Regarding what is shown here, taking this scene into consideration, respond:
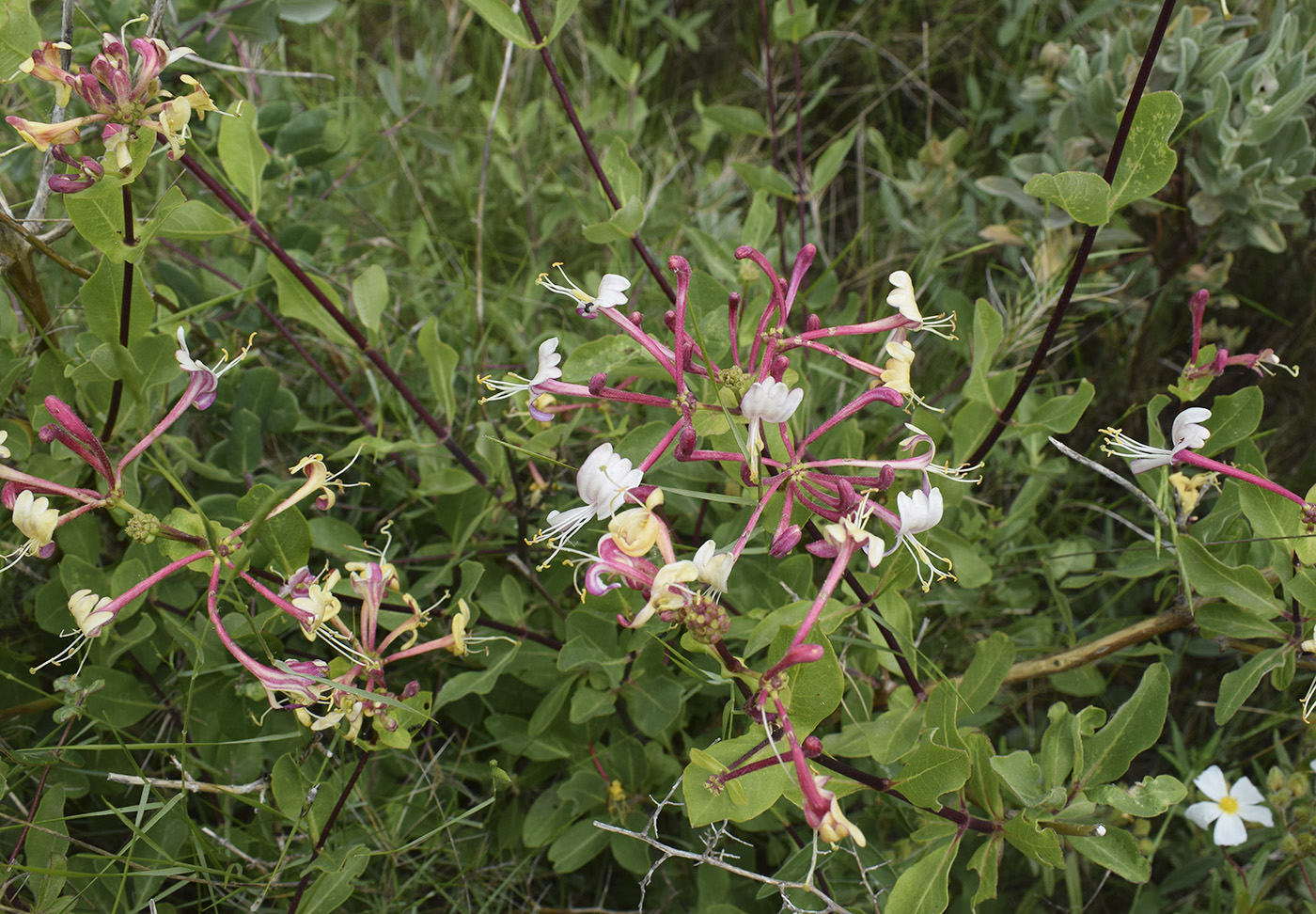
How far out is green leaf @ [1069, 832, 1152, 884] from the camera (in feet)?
4.22

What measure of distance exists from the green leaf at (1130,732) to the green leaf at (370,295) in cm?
137

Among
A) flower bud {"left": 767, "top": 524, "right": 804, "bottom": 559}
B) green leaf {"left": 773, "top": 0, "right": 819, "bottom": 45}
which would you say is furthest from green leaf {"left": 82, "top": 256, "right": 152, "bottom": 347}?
green leaf {"left": 773, "top": 0, "right": 819, "bottom": 45}

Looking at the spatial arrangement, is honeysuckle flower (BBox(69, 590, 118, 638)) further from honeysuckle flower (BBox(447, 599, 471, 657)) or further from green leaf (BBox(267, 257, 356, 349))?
green leaf (BBox(267, 257, 356, 349))

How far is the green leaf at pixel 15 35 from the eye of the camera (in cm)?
132

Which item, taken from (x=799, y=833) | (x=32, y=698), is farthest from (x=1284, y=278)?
(x=32, y=698)

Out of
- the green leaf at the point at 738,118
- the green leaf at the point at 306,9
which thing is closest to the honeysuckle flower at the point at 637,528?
the green leaf at the point at 738,118

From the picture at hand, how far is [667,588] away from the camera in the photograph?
3.34 ft

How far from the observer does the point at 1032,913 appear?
1915mm

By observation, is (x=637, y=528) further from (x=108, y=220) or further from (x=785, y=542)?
(x=108, y=220)

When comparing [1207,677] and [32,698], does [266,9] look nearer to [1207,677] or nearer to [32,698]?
[32,698]

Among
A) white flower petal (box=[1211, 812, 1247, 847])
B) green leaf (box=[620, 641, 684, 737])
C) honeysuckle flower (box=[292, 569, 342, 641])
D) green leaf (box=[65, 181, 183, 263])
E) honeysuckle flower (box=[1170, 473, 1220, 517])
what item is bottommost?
white flower petal (box=[1211, 812, 1247, 847])

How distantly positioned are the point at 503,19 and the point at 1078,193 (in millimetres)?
881

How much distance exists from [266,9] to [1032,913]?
2501 mm

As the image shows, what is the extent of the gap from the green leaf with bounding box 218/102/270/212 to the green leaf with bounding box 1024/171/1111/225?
1.23 meters
